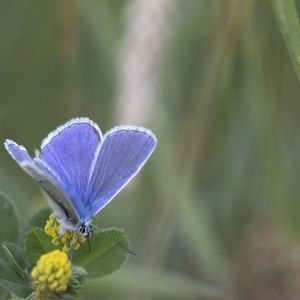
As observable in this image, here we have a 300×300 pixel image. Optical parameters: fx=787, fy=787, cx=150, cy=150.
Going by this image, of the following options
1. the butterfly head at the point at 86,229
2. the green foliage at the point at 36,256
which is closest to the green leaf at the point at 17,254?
the green foliage at the point at 36,256

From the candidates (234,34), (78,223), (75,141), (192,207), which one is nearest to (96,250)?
(78,223)

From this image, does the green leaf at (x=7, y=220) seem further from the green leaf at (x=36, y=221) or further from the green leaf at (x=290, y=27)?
the green leaf at (x=290, y=27)

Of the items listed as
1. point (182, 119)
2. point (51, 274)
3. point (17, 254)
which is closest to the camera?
point (51, 274)

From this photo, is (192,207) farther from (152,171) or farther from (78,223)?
(78,223)

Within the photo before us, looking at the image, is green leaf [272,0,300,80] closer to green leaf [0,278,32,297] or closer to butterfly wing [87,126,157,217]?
butterfly wing [87,126,157,217]

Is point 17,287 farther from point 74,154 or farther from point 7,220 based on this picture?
point 74,154

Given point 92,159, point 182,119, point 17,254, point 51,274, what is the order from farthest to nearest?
1. point 182,119
2. point 92,159
3. point 17,254
4. point 51,274

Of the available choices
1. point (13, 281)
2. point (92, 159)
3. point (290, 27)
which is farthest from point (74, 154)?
point (290, 27)
